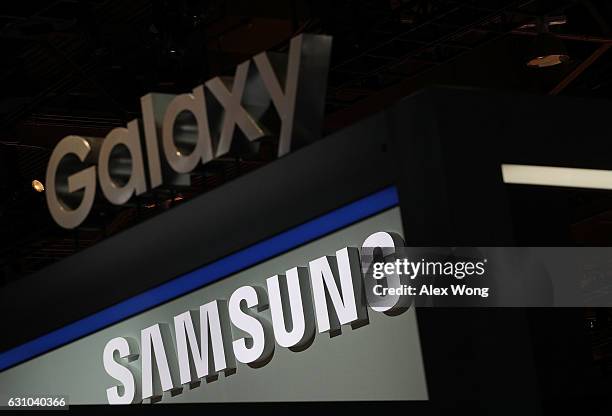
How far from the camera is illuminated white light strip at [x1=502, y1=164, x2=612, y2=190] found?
4082mm

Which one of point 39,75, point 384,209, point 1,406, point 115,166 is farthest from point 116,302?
point 39,75

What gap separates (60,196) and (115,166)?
1.58 feet

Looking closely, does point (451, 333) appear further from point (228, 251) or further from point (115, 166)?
point (115, 166)

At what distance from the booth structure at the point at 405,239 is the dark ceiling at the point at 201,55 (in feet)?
1.73

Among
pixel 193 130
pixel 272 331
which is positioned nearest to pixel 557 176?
pixel 272 331

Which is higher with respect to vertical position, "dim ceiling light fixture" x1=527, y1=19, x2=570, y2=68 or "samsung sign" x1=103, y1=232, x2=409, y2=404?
"dim ceiling light fixture" x1=527, y1=19, x2=570, y2=68

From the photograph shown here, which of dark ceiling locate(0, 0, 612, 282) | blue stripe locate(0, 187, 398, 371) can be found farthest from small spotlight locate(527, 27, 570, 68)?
blue stripe locate(0, 187, 398, 371)

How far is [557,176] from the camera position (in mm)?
4180

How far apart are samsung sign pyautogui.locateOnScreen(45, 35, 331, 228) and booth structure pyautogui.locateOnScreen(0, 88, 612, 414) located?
0.22 m

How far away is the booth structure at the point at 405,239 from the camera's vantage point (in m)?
3.78

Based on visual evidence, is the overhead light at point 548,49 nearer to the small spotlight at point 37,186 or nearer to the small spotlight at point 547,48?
the small spotlight at point 547,48

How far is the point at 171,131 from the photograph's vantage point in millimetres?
5367

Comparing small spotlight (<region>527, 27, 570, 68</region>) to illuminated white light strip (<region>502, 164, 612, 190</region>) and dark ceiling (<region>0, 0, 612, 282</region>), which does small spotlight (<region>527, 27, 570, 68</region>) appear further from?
illuminated white light strip (<region>502, 164, 612, 190</region>)

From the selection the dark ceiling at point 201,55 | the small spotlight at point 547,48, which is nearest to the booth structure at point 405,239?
the dark ceiling at point 201,55
